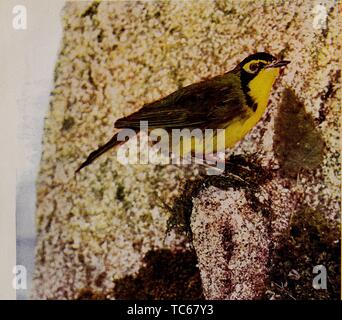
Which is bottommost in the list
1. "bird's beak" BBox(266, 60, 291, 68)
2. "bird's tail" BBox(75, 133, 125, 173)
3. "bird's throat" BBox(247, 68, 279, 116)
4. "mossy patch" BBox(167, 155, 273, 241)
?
"mossy patch" BBox(167, 155, 273, 241)

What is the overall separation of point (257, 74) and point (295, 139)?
0.24 meters

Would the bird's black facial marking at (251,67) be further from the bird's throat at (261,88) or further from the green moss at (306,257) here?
the green moss at (306,257)

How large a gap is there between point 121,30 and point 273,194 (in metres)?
0.73

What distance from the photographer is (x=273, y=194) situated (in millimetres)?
1978

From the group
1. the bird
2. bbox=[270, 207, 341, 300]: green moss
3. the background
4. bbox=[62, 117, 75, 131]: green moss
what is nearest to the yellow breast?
the bird

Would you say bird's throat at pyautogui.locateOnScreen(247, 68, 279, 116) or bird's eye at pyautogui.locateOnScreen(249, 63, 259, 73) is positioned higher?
bird's eye at pyautogui.locateOnScreen(249, 63, 259, 73)

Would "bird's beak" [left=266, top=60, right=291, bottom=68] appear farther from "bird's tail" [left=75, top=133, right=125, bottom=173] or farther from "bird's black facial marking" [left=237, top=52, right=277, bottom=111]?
"bird's tail" [left=75, top=133, right=125, bottom=173]

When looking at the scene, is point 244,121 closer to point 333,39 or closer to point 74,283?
point 333,39

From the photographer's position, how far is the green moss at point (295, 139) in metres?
1.96

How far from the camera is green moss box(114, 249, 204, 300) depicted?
198 cm

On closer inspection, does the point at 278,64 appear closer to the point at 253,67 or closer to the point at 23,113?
the point at 253,67

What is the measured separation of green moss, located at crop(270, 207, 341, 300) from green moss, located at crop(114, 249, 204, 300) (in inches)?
10.1

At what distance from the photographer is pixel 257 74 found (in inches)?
77.0
